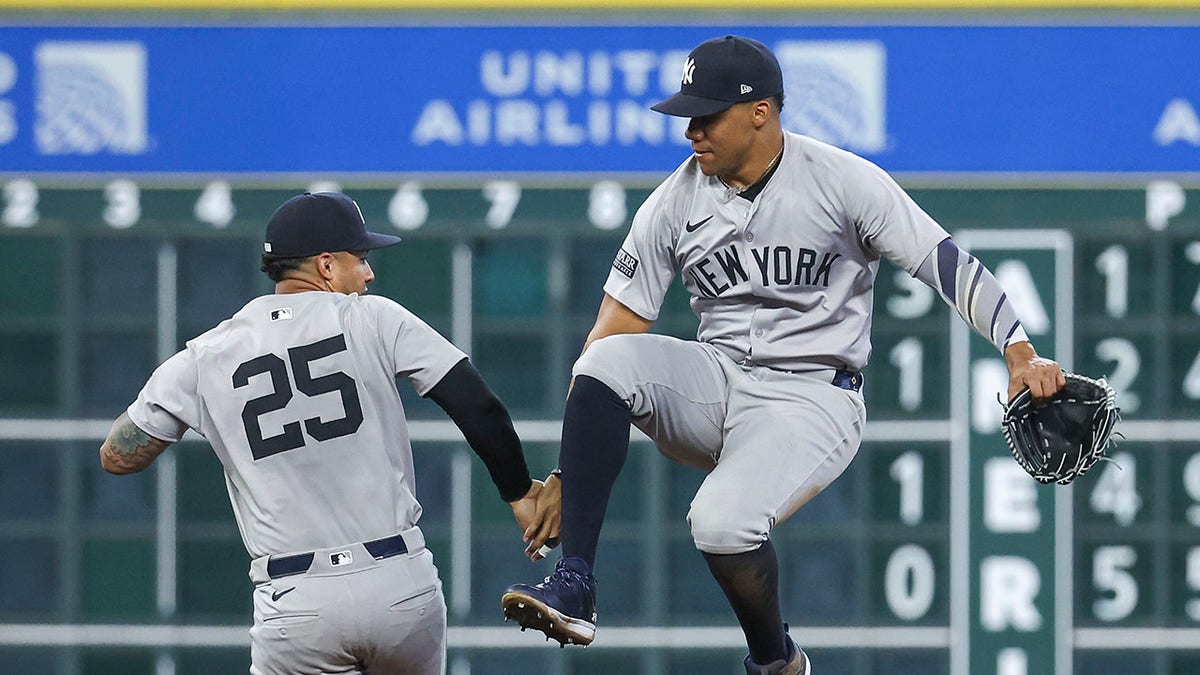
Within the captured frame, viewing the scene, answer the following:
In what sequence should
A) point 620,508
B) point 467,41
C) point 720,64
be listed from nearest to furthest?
point 720,64 → point 620,508 → point 467,41

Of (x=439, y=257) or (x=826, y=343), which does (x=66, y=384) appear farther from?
(x=826, y=343)

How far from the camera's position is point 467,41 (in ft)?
28.2

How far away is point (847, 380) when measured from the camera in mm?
4879

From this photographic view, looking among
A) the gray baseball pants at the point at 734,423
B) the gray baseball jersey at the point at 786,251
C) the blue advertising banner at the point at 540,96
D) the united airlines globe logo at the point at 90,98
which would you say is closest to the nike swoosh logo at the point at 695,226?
the gray baseball jersey at the point at 786,251

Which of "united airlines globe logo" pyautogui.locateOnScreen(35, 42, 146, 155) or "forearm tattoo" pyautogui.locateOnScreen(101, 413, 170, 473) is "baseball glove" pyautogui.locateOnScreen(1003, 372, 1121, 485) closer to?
"forearm tattoo" pyautogui.locateOnScreen(101, 413, 170, 473)

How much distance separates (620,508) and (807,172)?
11.5 feet

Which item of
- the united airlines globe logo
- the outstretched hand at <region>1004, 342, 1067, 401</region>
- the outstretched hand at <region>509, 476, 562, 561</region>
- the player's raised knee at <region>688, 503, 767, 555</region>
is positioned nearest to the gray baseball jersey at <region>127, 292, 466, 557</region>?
the outstretched hand at <region>509, 476, 562, 561</region>

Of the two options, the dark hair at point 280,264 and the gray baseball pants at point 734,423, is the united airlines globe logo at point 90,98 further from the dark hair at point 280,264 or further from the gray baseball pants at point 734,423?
the gray baseball pants at point 734,423

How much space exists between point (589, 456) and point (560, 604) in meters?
0.37

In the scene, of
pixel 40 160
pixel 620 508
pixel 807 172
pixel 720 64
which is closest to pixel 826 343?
pixel 807 172

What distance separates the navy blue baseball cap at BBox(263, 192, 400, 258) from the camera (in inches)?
191

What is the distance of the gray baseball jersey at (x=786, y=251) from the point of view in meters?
4.67

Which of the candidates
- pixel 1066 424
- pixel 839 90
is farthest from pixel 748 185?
pixel 839 90

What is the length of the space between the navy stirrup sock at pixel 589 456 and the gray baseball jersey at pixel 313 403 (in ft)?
1.30
